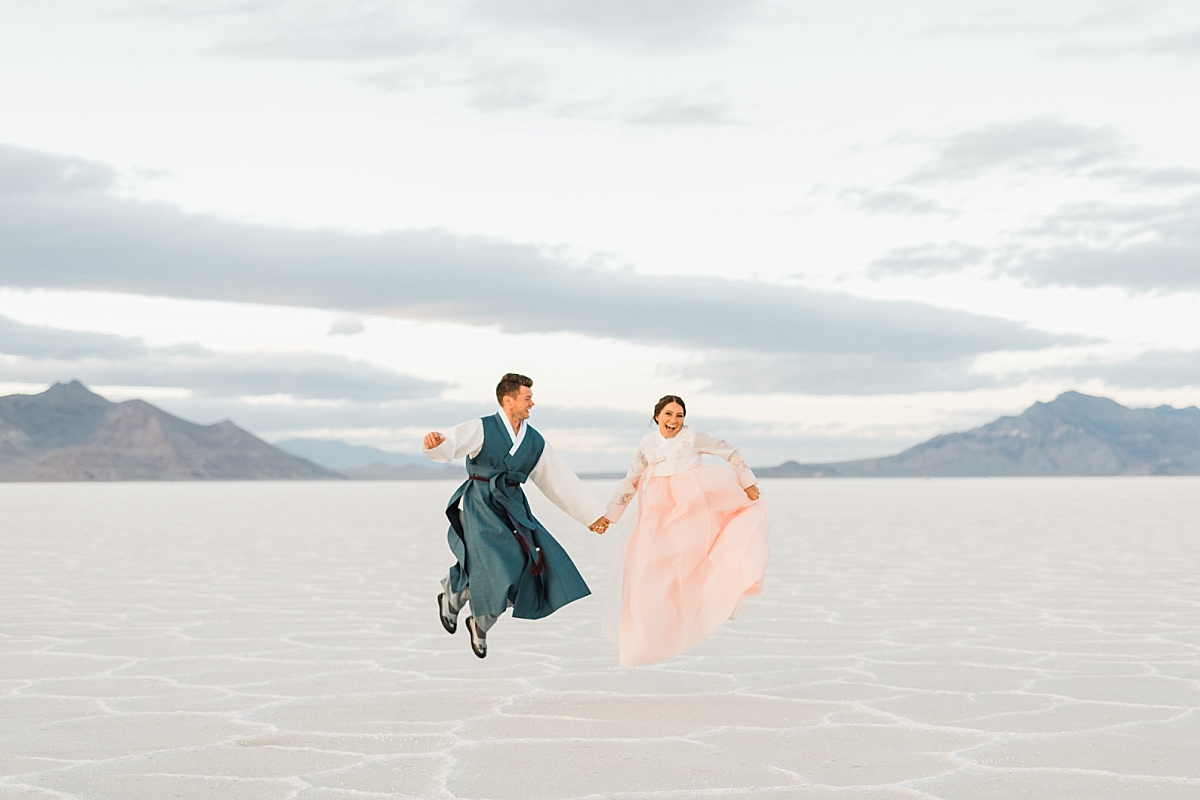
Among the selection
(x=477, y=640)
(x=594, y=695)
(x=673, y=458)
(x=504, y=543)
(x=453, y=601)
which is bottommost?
(x=594, y=695)

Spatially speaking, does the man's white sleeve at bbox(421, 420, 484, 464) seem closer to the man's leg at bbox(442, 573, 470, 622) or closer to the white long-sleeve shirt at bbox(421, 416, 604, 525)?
the white long-sleeve shirt at bbox(421, 416, 604, 525)

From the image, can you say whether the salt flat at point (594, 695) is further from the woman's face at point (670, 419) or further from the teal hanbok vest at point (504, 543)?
the woman's face at point (670, 419)

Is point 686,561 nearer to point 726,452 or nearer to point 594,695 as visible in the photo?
point 726,452

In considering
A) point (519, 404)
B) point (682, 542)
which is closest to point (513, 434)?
point (519, 404)

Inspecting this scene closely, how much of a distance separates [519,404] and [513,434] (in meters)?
0.16

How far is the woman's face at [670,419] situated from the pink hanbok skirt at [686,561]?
0.70 ft

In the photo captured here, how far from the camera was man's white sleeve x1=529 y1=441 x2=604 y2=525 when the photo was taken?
6316 millimetres

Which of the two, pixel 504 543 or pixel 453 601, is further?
pixel 453 601

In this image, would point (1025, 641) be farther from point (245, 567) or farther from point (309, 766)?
point (245, 567)

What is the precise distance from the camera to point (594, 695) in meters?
5.62

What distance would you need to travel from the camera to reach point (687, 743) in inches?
179

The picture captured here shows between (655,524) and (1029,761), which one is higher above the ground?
(655,524)

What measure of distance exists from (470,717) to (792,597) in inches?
203

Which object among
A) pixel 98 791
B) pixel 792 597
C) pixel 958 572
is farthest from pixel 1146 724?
pixel 958 572
